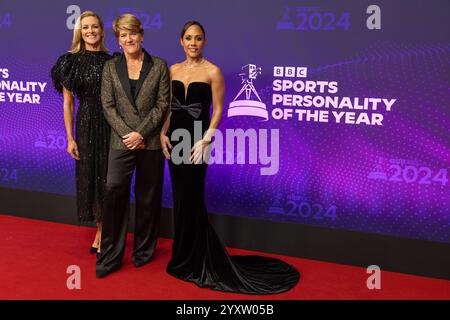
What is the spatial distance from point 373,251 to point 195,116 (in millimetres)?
1721

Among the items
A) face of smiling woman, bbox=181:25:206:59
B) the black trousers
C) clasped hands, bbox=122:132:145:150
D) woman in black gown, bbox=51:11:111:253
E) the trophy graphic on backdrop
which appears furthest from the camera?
the trophy graphic on backdrop

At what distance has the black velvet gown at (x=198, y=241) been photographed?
3.36 meters

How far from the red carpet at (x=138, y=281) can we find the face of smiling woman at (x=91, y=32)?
163 cm

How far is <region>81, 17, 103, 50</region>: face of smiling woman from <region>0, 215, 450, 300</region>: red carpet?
163cm

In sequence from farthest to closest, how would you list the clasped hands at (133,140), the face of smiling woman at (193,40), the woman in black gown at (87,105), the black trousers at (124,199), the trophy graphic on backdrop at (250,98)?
the trophy graphic on backdrop at (250,98), the woman in black gown at (87,105), the black trousers at (124,199), the clasped hands at (133,140), the face of smiling woman at (193,40)

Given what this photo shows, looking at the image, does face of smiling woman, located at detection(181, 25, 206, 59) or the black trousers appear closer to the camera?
face of smiling woman, located at detection(181, 25, 206, 59)

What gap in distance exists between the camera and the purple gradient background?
3586 millimetres

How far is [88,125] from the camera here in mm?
3754

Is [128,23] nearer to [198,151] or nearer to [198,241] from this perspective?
[198,151]

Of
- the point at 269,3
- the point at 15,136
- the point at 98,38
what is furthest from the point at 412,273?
the point at 15,136

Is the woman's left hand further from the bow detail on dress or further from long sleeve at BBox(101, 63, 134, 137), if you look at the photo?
long sleeve at BBox(101, 63, 134, 137)

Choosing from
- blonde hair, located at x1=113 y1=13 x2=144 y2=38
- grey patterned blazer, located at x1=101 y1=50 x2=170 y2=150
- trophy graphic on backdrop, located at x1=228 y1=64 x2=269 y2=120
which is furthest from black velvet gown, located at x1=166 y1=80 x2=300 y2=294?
trophy graphic on backdrop, located at x1=228 y1=64 x2=269 y2=120

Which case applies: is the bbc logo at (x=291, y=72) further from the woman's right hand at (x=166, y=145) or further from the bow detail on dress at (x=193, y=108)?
the woman's right hand at (x=166, y=145)

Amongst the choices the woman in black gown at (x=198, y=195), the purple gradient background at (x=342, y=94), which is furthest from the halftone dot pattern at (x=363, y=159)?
the woman in black gown at (x=198, y=195)
